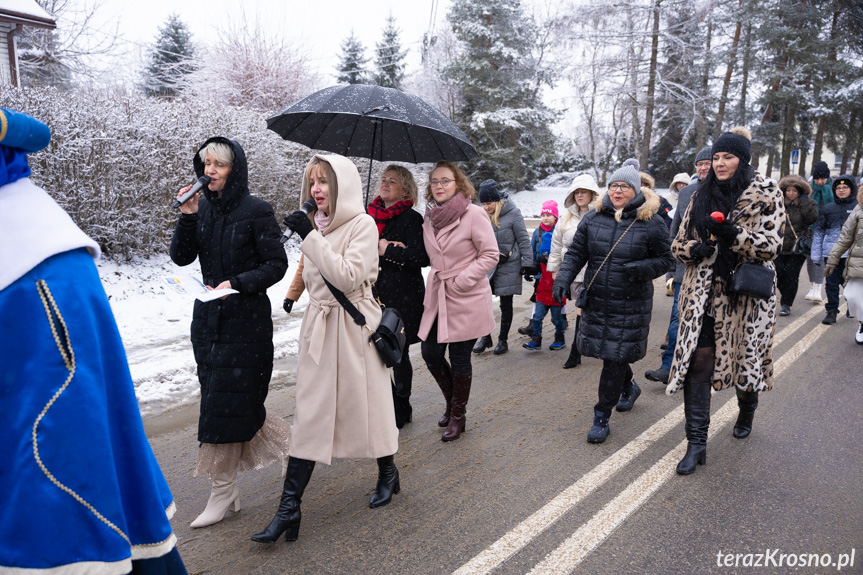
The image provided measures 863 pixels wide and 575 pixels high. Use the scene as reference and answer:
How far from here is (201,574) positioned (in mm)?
2953

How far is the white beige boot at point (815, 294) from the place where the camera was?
32.2 feet

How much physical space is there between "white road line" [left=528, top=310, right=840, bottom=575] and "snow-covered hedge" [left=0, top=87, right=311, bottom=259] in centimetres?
763

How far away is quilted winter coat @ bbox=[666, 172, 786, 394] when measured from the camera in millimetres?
3939

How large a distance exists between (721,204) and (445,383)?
2431 mm

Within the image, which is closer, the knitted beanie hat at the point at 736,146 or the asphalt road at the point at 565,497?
the asphalt road at the point at 565,497

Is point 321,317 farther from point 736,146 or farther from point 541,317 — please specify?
point 541,317

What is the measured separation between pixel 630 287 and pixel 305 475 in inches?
109

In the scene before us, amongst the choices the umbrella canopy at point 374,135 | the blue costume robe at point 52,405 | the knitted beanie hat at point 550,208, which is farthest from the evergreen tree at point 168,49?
the blue costume robe at point 52,405

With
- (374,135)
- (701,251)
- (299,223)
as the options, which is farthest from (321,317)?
(701,251)

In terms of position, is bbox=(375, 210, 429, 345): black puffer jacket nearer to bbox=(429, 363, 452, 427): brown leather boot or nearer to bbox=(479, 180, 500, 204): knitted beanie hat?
bbox=(429, 363, 452, 427): brown leather boot

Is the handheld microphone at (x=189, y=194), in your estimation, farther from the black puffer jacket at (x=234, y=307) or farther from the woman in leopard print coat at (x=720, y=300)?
the woman in leopard print coat at (x=720, y=300)

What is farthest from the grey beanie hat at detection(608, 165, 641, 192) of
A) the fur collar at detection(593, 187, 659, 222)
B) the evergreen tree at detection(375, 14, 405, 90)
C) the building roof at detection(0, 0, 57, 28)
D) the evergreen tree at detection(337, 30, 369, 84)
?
the evergreen tree at detection(375, 14, 405, 90)
